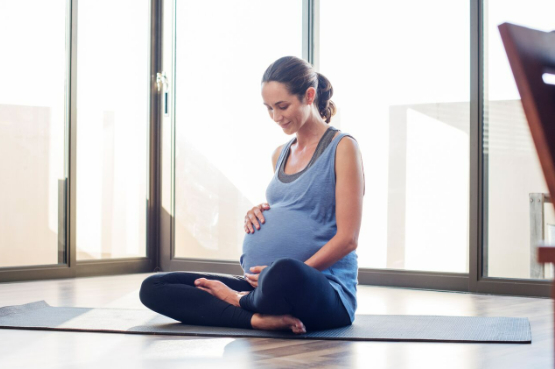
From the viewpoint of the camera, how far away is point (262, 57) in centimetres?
409

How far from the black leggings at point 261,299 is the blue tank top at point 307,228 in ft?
0.28

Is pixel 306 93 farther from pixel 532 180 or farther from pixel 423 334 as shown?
pixel 532 180

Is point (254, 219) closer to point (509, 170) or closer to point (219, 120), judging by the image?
point (509, 170)

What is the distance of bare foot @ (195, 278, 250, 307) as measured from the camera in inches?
82.0

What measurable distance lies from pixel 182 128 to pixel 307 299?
9.07ft

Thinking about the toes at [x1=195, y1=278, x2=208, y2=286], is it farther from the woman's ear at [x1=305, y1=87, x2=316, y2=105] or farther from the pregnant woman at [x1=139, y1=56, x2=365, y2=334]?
the woman's ear at [x1=305, y1=87, x2=316, y2=105]

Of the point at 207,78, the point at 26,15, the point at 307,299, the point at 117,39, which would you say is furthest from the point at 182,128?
the point at 307,299

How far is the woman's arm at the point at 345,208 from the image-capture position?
1.96 metres

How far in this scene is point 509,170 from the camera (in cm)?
321

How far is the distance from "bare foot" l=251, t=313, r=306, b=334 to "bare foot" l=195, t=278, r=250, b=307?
0.29 ft

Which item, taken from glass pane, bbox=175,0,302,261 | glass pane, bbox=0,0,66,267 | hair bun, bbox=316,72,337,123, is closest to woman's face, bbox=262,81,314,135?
hair bun, bbox=316,72,337,123

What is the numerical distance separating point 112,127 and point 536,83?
12.4ft

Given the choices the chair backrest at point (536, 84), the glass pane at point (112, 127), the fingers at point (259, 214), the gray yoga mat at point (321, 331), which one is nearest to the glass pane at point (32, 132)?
the glass pane at point (112, 127)

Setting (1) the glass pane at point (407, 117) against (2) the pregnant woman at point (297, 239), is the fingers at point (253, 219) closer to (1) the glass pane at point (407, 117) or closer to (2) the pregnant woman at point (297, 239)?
(2) the pregnant woman at point (297, 239)
